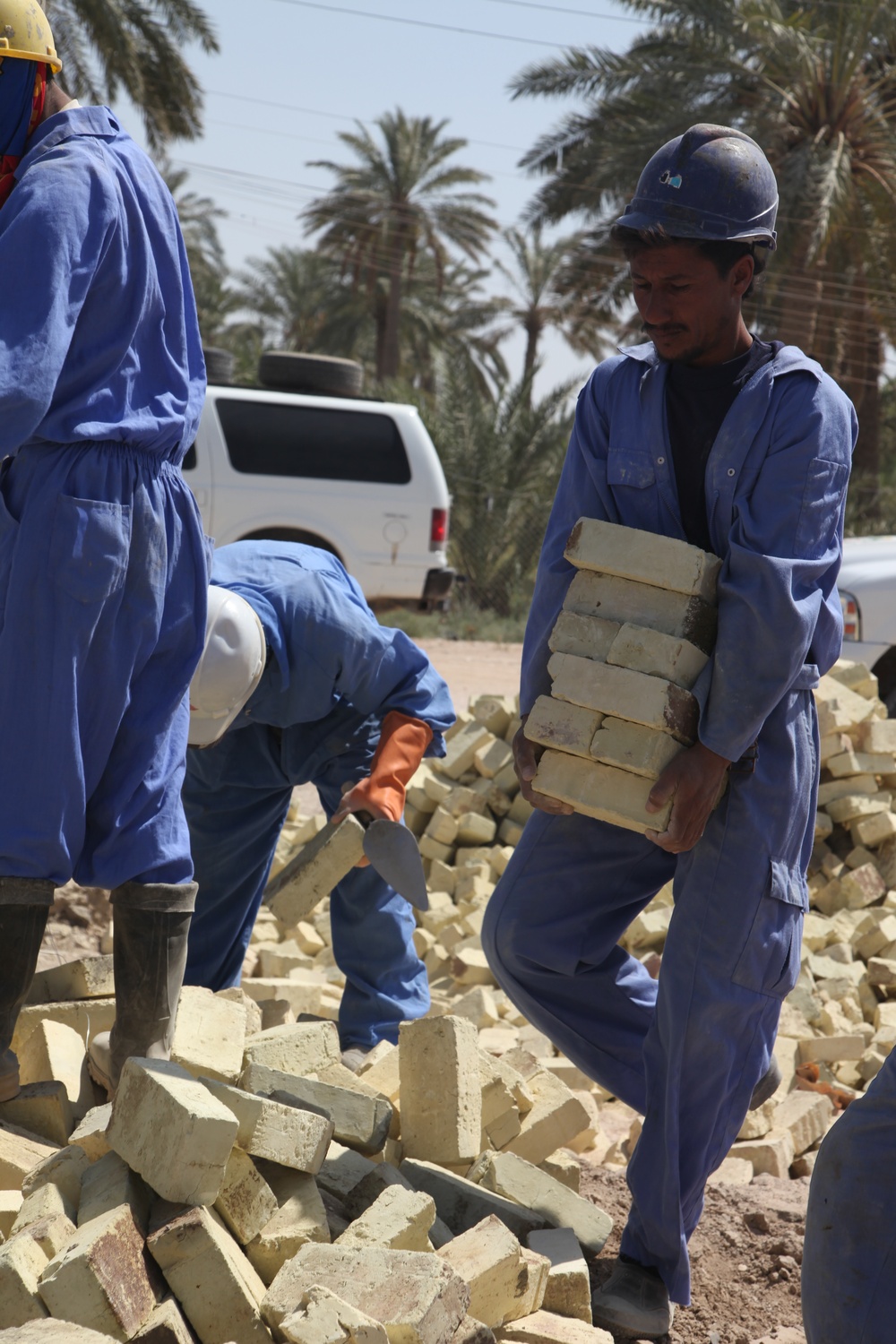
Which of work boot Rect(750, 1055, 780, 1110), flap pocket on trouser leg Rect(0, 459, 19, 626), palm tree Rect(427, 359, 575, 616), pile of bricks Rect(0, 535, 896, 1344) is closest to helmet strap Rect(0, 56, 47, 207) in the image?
flap pocket on trouser leg Rect(0, 459, 19, 626)

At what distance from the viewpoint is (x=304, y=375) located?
1390 cm

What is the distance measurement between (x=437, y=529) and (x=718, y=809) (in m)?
10.3

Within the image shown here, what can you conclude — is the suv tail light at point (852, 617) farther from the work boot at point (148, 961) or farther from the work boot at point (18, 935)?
the work boot at point (18, 935)

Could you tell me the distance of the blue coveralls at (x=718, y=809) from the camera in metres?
2.53

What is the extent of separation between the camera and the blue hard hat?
8.50 ft

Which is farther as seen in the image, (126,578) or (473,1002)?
(473,1002)

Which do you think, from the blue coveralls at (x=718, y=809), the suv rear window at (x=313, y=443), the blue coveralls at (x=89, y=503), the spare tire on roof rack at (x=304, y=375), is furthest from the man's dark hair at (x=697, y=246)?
the spare tire on roof rack at (x=304, y=375)

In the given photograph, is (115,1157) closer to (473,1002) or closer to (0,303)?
(0,303)

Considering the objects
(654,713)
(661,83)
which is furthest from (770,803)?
(661,83)

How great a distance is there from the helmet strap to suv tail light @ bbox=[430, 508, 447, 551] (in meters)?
10.3

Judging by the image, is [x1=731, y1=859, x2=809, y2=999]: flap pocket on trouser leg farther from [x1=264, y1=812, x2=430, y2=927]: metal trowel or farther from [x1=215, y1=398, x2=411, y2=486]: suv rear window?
[x1=215, y1=398, x2=411, y2=486]: suv rear window

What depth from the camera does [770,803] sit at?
263 centimetres

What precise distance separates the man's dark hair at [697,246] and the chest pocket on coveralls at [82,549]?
1.12 m

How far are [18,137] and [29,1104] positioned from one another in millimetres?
1867
